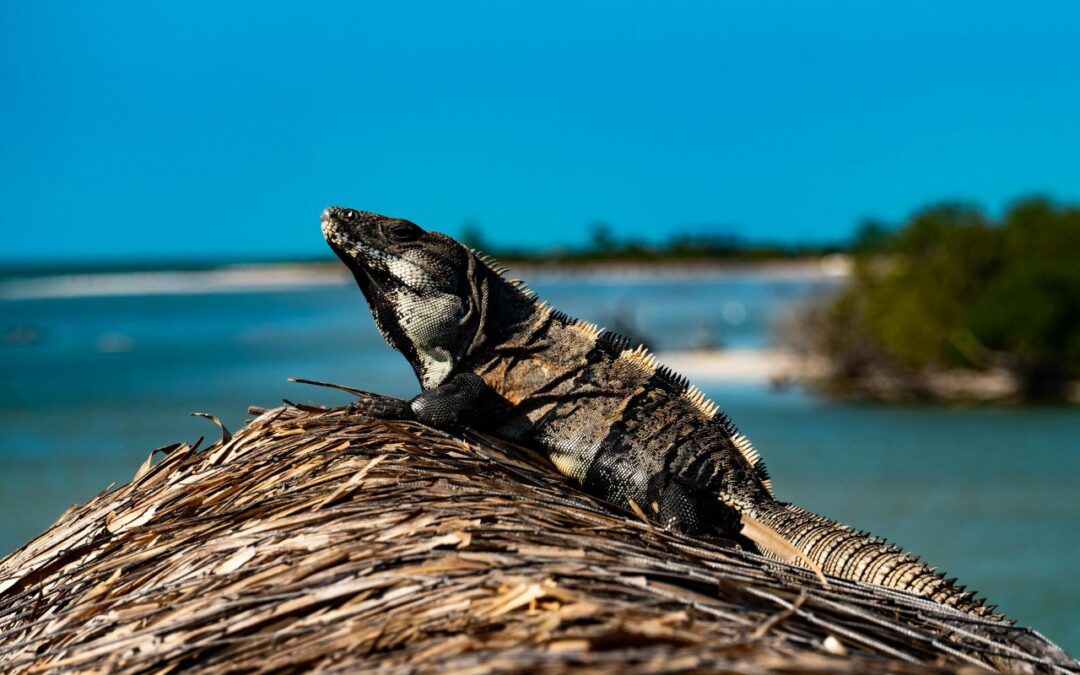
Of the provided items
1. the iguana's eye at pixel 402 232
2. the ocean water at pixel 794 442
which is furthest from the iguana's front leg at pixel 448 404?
the ocean water at pixel 794 442

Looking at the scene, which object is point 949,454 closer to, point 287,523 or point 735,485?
point 735,485

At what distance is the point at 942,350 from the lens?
36.2m

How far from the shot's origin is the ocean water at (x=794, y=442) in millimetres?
21719

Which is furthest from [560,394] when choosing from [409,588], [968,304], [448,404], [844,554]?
[968,304]

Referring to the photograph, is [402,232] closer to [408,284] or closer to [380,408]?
[408,284]

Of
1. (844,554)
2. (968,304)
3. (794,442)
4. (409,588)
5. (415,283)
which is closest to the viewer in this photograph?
(409,588)

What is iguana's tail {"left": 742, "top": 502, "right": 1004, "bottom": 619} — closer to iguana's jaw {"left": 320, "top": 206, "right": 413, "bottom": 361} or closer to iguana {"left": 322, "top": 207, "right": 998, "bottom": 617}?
iguana {"left": 322, "top": 207, "right": 998, "bottom": 617}

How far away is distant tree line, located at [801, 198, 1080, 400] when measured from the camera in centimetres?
3378

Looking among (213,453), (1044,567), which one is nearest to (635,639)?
(213,453)

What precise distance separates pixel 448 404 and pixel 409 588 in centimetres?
210

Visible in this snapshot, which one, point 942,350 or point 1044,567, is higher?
point 942,350

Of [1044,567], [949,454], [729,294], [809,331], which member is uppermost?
[729,294]

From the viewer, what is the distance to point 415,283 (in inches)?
266

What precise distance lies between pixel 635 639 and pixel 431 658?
56 centimetres
